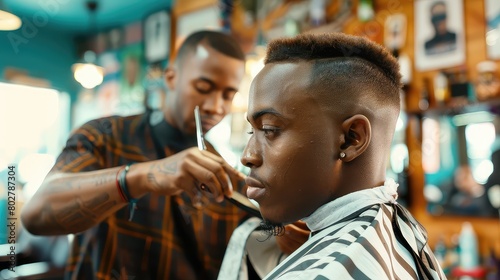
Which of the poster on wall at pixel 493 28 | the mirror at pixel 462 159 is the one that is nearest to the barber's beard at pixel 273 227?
the mirror at pixel 462 159

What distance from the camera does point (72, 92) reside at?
3.41 ft

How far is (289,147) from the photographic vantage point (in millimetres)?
949

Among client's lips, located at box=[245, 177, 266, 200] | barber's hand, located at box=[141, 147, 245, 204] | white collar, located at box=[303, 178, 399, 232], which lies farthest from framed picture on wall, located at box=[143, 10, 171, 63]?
white collar, located at box=[303, 178, 399, 232]

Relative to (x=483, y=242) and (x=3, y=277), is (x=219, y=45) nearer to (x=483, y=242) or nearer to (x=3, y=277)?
(x=3, y=277)

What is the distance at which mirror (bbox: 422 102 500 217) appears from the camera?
307 centimetres

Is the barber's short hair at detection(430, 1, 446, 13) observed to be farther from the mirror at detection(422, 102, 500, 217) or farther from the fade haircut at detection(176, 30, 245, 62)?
the fade haircut at detection(176, 30, 245, 62)

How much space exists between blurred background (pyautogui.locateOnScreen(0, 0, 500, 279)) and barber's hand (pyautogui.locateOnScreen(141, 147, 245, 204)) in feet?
0.67

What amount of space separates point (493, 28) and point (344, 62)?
8.66 feet

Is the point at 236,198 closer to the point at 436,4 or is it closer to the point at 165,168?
the point at 165,168

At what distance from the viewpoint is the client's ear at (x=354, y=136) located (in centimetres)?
96

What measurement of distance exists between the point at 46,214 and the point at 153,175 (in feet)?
0.80

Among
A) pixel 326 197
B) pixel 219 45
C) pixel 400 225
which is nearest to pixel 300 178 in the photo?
pixel 326 197

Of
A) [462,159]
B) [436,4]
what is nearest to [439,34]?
[436,4]

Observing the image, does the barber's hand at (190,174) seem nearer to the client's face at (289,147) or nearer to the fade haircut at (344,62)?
the client's face at (289,147)
